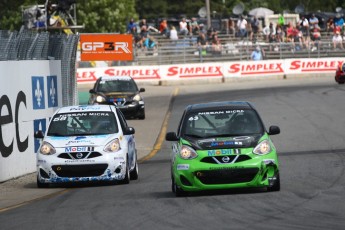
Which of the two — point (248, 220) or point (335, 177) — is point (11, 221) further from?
point (335, 177)

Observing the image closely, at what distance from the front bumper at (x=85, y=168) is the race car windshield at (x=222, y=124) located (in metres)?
2.46

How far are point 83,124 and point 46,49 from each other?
550cm

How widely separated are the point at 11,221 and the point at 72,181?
16.0ft

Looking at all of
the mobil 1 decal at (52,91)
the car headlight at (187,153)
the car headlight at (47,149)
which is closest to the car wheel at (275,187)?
the car headlight at (187,153)

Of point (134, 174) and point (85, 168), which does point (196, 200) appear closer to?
point (85, 168)

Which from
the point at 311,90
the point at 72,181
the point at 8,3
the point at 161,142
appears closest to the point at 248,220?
the point at 72,181

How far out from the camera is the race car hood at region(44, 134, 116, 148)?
18484mm

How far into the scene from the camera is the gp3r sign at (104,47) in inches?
1467

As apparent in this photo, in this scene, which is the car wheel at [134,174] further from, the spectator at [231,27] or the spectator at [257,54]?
the spectator at [231,27]

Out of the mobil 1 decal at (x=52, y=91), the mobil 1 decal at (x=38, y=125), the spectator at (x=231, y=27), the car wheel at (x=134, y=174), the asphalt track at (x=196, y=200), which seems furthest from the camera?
the spectator at (x=231, y=27)

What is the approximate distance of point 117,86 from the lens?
122 feet

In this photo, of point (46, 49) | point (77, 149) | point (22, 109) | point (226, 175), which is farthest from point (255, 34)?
point (226, 175)

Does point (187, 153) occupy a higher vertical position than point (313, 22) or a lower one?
higher

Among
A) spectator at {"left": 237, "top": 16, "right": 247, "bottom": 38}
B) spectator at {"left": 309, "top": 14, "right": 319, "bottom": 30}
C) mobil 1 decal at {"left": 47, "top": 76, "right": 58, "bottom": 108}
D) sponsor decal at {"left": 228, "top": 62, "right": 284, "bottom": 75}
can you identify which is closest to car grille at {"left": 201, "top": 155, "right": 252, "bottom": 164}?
mobil 1 decal at {"left": 47, "top": 76, "right": 58, "bottom": 108}
